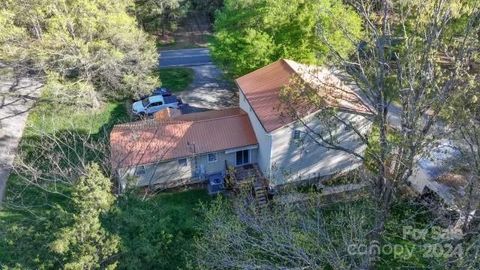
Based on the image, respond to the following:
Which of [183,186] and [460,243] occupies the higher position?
[460,243]

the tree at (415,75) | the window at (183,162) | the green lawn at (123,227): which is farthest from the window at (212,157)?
the tree at (415,75)

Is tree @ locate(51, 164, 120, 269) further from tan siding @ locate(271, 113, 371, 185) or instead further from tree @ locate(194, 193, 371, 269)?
tan siding @ locate(271, 113, 371, 185)

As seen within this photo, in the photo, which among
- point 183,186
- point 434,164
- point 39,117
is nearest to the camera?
point 434,164

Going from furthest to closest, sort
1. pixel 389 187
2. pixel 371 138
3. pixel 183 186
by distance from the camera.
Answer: pixel 183 186 → pixel 371 138 → pixel 389 187

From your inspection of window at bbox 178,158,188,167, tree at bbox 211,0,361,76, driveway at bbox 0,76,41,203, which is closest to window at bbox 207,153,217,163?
window at bbox 178,158,188,167

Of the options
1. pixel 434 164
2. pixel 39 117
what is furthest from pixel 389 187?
pixel 39 117

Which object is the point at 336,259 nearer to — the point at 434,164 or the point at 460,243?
the point at 460,243

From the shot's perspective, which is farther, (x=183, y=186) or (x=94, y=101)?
(x=94, y=101)
